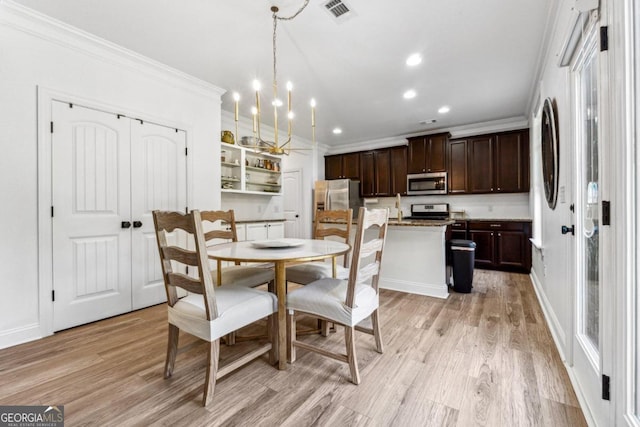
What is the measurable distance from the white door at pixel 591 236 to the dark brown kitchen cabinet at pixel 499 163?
332cm

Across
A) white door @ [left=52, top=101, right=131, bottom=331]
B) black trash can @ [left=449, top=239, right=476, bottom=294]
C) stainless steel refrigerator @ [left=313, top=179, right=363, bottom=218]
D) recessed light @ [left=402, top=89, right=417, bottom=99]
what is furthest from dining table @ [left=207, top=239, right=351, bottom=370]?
stainless steel refrigerator @ [left=313, top=179, right=363, bottom=218]

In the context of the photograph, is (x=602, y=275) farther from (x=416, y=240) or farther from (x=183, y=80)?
(x=183, y=80)

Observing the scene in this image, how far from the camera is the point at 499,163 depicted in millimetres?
4727

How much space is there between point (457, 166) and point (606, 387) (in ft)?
14.5

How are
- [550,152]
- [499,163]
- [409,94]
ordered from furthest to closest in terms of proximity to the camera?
1. [499,163]
2. [409,94]
3. [550,152]

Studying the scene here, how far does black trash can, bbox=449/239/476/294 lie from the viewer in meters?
3.32

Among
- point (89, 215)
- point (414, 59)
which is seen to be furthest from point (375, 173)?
point (89, 215)

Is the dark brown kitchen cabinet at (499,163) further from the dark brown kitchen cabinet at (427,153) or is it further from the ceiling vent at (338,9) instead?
the ceiling vent at (338,9)

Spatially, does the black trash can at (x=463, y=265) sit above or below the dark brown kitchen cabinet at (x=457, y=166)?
below

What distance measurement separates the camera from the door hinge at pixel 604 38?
1.11 metres

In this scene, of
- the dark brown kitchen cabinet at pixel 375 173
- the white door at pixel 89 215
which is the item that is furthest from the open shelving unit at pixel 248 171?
the dark brown kitchen cabinet at pixel 375 173

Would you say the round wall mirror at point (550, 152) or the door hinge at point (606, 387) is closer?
the door hinge at point (606, 387)

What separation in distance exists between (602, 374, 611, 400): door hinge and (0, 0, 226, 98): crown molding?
405 cm

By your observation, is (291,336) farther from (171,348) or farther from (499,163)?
(499,163)
